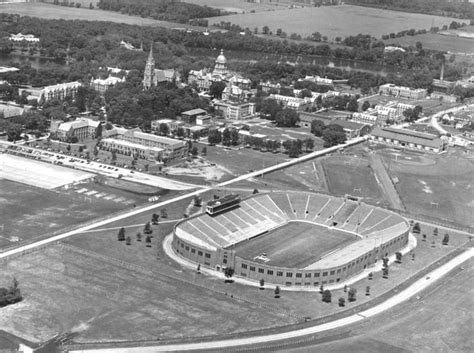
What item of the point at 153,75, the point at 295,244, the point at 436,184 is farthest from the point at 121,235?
the point at 153,75

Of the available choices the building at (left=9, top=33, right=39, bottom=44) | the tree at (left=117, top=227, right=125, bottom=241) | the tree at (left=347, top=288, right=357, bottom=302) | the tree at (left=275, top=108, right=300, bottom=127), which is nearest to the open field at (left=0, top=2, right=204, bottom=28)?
the building at (left=9, top=33, right=39, bottom=44)

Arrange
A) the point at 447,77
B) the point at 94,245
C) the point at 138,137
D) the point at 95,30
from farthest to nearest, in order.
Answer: the point at 95,30
the point at 447,77
the point at 138,137
the point at 94,245

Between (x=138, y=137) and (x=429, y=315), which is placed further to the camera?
(x=138, y=137)

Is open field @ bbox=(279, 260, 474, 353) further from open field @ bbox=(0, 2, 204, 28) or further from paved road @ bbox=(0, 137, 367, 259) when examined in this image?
open field @ bbox=(0, 2, 204, 28)

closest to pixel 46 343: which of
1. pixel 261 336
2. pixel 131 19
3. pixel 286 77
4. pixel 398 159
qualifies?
pixel 261 336

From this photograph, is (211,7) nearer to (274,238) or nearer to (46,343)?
(274,238)

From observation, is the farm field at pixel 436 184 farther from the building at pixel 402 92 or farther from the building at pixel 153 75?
the building at pixel 153 75

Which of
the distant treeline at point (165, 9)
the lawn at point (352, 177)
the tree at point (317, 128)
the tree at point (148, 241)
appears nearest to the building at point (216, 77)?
the tree at point (317, 128)

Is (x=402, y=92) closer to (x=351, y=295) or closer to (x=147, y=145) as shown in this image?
(x=147, y=145)
